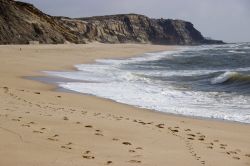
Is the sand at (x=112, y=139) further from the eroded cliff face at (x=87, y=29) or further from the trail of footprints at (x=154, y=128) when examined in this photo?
the eroded cliff face at (x=87, y=29)

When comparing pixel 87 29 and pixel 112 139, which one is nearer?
pixel 112 139

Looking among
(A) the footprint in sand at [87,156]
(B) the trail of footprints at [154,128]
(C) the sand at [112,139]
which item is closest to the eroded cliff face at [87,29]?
(B) the trail of footprints at [154,128]

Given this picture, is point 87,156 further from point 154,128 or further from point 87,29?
point 87,29

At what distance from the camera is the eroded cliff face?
55.1m

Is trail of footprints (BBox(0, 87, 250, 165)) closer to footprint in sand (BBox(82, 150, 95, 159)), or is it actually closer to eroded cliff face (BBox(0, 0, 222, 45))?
footprint in sand (BBox(82, 150, 95, 159))

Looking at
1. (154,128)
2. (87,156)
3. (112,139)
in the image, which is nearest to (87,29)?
(154,128)

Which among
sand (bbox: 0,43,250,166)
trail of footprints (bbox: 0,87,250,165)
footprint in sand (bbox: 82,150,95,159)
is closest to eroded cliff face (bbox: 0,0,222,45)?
trail of footprints (bbox: 0,87,250,165)

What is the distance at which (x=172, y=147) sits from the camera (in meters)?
7.00

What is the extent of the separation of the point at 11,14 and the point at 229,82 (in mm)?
42083

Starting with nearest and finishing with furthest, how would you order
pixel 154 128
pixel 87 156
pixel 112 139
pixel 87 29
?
pixel 87 156, pixel 112 139, pixel 154 128, pixel 87 29

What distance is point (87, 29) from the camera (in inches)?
3949

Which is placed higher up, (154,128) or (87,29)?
(87,29)

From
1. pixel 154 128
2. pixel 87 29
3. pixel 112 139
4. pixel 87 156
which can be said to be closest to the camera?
pixel 87 156

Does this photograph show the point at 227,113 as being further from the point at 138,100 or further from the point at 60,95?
the point at 60,95
